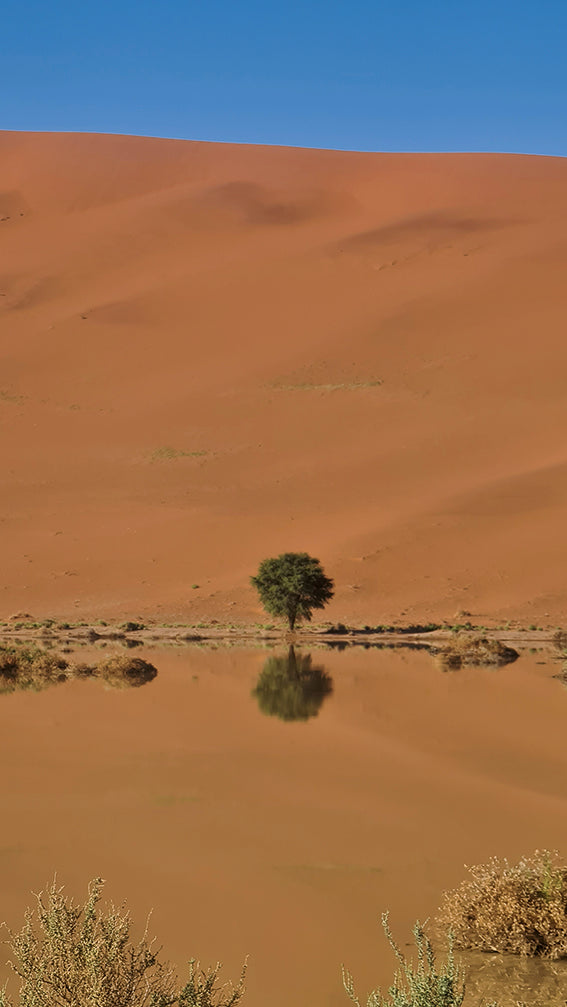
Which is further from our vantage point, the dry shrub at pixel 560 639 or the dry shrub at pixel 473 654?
the dry shrub at pixel 560 639

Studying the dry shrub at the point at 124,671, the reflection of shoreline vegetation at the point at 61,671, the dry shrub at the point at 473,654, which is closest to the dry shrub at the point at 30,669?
the reflection of shoreline vegetation at the point at 61,671

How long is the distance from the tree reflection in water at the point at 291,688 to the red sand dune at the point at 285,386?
48.4 ft

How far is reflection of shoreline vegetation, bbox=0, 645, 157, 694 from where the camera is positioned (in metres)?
23.2

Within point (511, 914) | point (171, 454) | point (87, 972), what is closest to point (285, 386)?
point (171, 454)

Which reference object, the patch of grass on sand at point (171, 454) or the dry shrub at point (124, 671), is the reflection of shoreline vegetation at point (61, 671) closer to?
the dry shrub at point (124, 671)

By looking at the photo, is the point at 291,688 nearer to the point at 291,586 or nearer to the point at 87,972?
the point at 291,586

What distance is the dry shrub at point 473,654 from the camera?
28.0 meters

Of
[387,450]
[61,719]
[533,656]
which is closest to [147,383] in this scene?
[387,450]

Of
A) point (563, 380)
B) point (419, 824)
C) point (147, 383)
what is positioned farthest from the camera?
point (147, 383)

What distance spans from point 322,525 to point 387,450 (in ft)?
25.8

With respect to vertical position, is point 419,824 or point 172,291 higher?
point 172,291

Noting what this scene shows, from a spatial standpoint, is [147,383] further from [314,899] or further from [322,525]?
[314,899]

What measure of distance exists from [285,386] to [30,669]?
38.4 metres

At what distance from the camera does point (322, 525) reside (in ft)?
158
